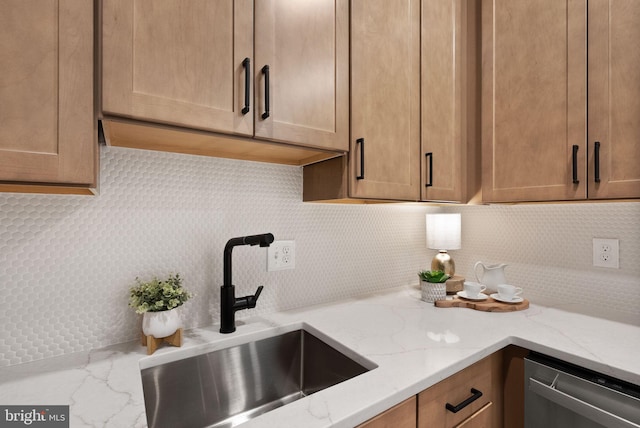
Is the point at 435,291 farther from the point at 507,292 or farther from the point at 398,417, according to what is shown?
the point at 398,417

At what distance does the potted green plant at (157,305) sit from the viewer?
94 centimetres

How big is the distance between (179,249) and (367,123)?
804 mm

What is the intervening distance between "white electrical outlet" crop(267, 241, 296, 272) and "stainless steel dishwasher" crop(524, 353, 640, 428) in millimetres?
904

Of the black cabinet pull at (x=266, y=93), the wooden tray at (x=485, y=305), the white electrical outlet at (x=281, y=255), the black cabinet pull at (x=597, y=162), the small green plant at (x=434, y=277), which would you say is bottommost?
the wooden tray at (x=485, y=305)

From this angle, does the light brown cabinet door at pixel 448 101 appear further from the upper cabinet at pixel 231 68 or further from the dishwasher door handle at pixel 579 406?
the dishwasher door handle at pixel 579 406

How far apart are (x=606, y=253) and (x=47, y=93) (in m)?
1.96

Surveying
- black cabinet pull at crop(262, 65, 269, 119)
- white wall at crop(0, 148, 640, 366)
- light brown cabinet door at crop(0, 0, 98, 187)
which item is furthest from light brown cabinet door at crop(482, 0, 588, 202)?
light brown cabinet door at crop(0, 0, 98, 187)

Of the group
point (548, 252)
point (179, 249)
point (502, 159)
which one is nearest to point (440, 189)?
point (502, 159)

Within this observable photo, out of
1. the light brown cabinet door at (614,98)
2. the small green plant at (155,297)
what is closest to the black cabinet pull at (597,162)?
the light brown cabinet door at (614,98)

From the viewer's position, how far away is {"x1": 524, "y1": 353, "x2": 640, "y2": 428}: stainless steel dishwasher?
2.77ft

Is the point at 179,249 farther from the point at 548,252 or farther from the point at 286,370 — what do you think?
the point at 548,252

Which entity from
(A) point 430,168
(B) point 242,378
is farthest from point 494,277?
(B) point 242,378

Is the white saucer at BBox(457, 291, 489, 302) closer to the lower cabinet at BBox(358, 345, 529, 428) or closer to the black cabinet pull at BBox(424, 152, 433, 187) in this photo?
the lower cabinet at BBox(358, 345, 529, 428)

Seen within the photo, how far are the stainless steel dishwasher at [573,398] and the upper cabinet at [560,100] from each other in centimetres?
61
